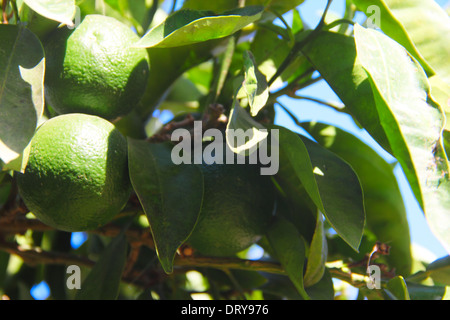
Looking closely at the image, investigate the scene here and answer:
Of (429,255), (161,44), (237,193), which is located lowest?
(429,255)

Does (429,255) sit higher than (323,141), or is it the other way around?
(323,141)

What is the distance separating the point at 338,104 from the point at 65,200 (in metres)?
0.65

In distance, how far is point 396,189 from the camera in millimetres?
1162

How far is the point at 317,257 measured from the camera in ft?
3.04

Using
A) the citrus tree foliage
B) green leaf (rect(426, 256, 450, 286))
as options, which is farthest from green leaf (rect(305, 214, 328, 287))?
green leaf (rect(426, 256, 450, 286))

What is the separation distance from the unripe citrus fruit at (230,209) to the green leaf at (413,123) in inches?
12.4

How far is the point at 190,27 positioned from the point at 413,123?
0.36 metres

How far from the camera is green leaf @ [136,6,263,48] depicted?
82 centimetres

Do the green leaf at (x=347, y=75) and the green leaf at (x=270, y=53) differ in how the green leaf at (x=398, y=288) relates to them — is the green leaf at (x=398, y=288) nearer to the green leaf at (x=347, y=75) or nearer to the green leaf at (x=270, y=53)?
the green leaf at (x=347, y=75)

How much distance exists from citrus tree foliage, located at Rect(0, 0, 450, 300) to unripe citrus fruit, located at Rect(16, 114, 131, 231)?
1.9 inches

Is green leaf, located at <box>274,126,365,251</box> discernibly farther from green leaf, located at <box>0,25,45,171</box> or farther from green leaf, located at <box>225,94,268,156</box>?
green leaf, located at <box>0,25,45,171</box>

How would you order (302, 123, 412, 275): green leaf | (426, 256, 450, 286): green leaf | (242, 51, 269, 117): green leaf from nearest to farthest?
(242, 51, 269, 117): green leaf → (426, 256, 450, 286): green leaf → (302, 123, 412, 275): green leaf
